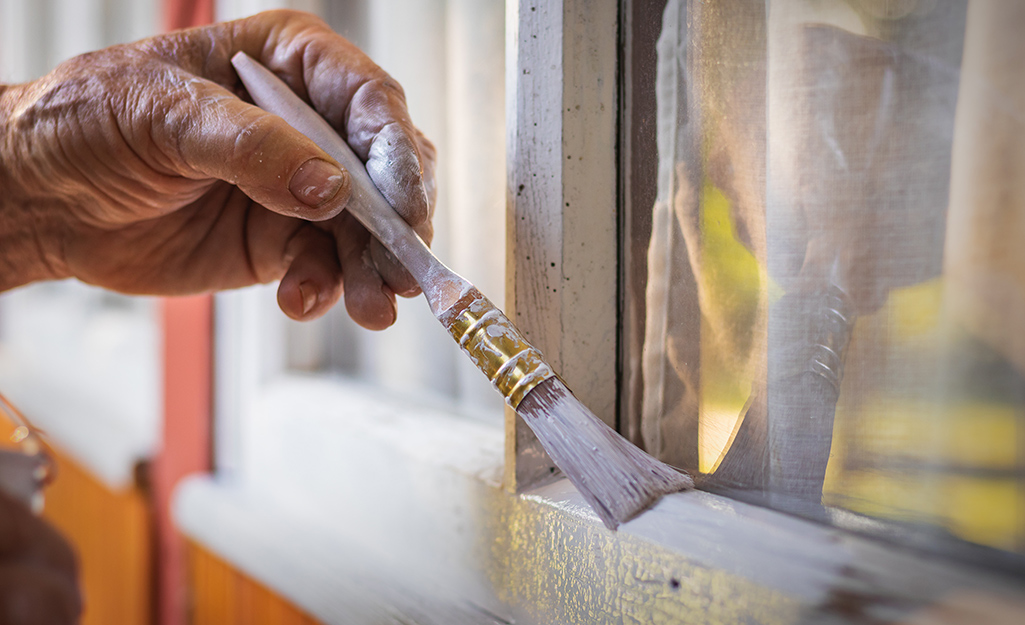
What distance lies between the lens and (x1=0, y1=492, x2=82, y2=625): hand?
47 centimetres

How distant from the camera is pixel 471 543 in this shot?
56 centimetres

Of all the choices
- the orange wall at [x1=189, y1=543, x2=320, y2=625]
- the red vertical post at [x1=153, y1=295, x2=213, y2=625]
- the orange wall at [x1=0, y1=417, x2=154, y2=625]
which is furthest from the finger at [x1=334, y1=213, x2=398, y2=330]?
the orange wall at [x1=0, y1=417, x2=154, y2=625]

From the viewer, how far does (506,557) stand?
1.71 ft

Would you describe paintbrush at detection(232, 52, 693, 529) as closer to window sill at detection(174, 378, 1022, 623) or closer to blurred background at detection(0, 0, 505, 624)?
window sill at detection(174, 378, 1022, 623)

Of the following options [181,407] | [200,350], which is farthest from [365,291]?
[181,407]

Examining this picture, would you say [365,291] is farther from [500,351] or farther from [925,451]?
[925,451]

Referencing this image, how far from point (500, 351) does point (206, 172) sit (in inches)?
10.3

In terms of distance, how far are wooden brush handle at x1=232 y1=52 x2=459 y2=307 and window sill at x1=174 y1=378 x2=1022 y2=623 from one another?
0.19 meters

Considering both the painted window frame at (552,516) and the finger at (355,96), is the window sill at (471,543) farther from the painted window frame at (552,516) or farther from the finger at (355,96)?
the finger at (355,96)

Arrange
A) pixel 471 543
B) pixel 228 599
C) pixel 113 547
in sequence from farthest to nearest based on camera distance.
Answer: pixel 113 547, pixel 228 599, pixel 471 543

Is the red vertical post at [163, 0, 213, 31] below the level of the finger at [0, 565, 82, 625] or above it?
above

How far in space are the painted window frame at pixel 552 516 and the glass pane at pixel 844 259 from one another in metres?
0.04

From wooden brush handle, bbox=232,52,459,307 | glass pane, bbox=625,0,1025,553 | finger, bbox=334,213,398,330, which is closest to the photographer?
glass pane, bbox=625,0,1025,553

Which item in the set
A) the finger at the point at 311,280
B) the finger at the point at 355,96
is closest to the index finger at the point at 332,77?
the finger at the point at 355,96
